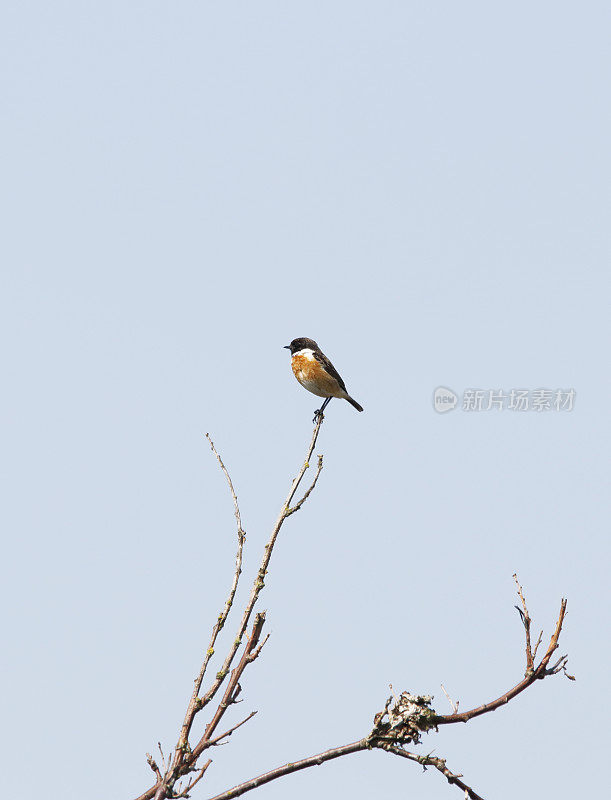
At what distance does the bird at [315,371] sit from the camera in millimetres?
14094

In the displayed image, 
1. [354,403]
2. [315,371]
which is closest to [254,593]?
[315,371]

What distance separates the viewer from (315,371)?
14078 mm

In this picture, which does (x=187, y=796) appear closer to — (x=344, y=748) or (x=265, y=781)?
(x=265, y=781)

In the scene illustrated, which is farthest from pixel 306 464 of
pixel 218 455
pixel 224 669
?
pixel 224 669

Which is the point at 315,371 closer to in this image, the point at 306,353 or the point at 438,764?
the point at 306,353

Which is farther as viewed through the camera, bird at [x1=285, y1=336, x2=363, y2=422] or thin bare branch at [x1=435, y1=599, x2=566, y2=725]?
bird at [x1=285, y1=336, x2=363, y2=422]

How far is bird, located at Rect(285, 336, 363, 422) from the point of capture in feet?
46.2

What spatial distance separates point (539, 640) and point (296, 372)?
34.5 ft

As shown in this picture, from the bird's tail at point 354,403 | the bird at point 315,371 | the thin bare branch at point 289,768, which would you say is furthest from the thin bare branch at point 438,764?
the bird's tail at point 354,403

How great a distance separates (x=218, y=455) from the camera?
5559mm

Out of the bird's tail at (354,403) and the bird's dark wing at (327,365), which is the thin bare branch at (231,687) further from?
the bird's tail at (354,403)

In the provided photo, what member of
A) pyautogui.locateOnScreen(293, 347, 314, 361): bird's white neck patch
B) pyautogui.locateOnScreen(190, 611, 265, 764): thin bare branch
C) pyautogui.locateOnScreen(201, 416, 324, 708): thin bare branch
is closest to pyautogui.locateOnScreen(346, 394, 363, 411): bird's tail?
pyautogui.locateOnScreen(293, 347, 314, 361): bird's white neck patch

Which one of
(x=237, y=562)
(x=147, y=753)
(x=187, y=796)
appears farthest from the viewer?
(x=237, y=562)

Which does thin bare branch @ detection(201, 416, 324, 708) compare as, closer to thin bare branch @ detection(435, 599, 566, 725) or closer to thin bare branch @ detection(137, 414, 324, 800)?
thin bare branch @ detection(137, 414, 324, 800)
